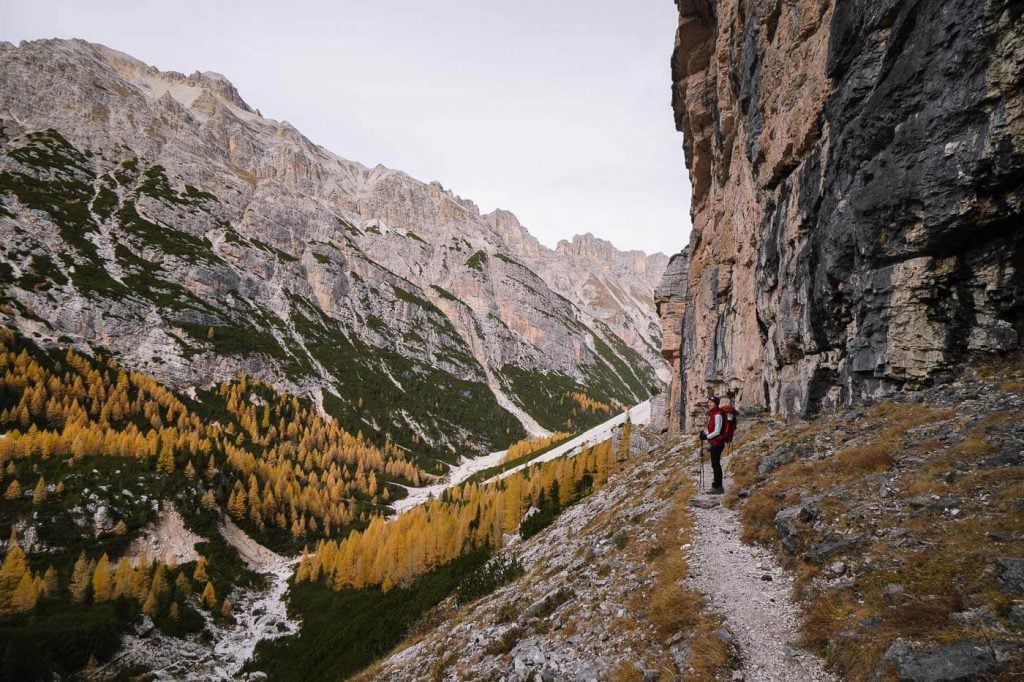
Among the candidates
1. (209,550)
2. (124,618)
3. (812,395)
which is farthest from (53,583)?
(812,395)

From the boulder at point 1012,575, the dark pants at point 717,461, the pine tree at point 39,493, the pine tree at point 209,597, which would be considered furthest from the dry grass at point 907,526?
the pine tree at point 39,493

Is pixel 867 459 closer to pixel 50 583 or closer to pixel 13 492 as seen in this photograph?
pixel 50 583

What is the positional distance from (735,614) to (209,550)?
3941 inches

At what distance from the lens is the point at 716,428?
18.3m

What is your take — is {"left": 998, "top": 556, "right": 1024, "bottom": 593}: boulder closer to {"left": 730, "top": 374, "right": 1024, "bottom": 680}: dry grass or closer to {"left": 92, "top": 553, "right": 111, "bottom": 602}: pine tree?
{"left": 730, "top": 374, "right": 1024, "bottom": 680}: dry grass

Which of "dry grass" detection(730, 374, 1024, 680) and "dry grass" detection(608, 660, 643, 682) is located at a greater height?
"dry grass" detection(730, 374, 1024, 680)

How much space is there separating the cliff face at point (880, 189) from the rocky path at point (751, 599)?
10859 mm

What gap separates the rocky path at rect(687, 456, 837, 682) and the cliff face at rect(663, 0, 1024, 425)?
1086 centimetres

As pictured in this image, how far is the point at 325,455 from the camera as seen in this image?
441 feet

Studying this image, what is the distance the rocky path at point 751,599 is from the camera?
28.5ft

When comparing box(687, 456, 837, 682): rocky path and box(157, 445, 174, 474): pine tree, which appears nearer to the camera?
box(687, 456, 837, 682): rocky path

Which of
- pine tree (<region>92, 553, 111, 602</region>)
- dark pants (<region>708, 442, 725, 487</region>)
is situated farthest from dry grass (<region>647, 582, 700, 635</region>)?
pine tree (<region>92, 553, 111, 602</region>)

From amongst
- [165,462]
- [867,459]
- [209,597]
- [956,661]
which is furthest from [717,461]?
[165,462]

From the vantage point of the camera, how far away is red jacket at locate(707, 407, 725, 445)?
1827 centimetres
